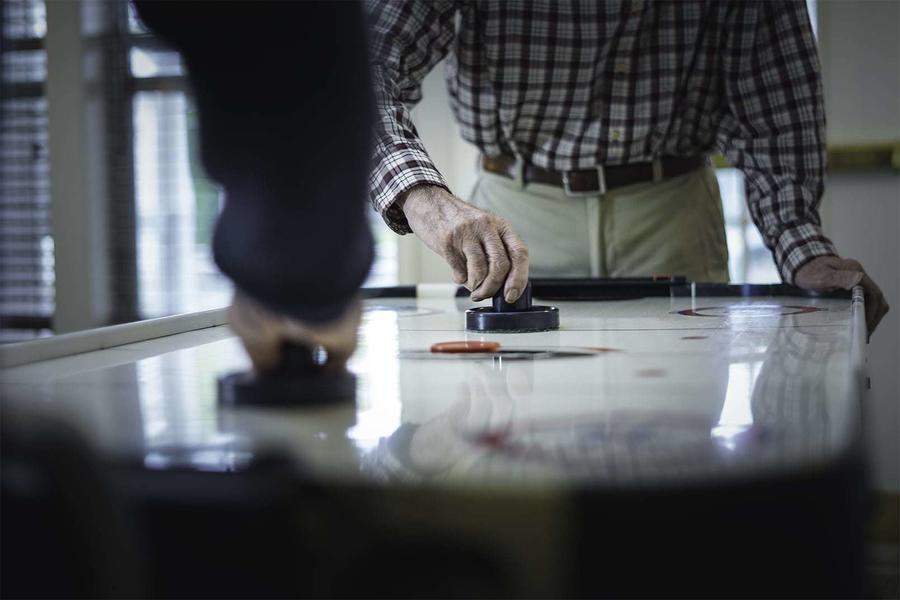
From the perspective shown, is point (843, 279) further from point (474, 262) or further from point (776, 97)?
point (474, 262)

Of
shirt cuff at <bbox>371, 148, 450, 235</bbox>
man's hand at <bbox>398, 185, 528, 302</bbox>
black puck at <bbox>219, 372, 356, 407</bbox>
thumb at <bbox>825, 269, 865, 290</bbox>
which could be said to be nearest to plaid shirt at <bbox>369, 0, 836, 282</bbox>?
thumb at <bbox>825, 269, 865, 290</bbox>

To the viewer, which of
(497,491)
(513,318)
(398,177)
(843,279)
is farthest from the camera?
(843,279)

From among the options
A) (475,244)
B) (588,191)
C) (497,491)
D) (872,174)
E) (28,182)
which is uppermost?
(28,182)

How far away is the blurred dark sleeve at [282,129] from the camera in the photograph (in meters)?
0.34

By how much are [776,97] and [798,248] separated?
351 millimetres

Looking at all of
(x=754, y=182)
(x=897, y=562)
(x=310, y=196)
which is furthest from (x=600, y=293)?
(x=897, y=562)

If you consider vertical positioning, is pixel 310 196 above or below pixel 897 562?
above

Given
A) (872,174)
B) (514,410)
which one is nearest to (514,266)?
(514,410)

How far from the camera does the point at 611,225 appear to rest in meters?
1.55

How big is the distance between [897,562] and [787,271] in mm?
1192

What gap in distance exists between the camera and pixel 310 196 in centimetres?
36

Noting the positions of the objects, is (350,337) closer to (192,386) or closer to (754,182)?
(192,386)

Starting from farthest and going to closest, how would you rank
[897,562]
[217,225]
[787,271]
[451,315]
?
[897,562] < [787,271] < [451,315] < [217,225]

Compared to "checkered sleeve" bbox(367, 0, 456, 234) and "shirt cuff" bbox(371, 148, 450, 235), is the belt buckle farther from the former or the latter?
"shirt cuff" bbox(371, 148, 450, 235)
